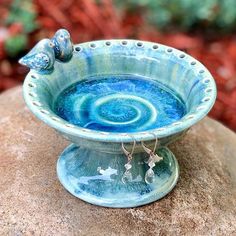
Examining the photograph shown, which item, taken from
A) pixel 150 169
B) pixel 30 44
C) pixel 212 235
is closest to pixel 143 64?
pixel 150 169

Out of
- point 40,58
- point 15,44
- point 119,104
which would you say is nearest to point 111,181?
point 119,104

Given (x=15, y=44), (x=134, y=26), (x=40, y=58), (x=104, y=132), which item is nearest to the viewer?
(x=104, y=132)

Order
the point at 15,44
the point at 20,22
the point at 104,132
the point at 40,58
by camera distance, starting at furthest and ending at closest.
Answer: the point at 20,22, the point at 15,44, the point at 40,58, the point at 104,132

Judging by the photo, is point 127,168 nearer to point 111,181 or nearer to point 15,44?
point 111,181

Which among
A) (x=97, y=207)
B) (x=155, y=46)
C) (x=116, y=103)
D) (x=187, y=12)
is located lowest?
(x=187, y=12)

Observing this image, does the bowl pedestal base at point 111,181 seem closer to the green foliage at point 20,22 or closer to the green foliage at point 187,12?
the green foliage at point 20,22

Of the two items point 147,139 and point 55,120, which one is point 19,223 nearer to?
point 55,120

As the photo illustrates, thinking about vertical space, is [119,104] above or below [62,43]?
below
